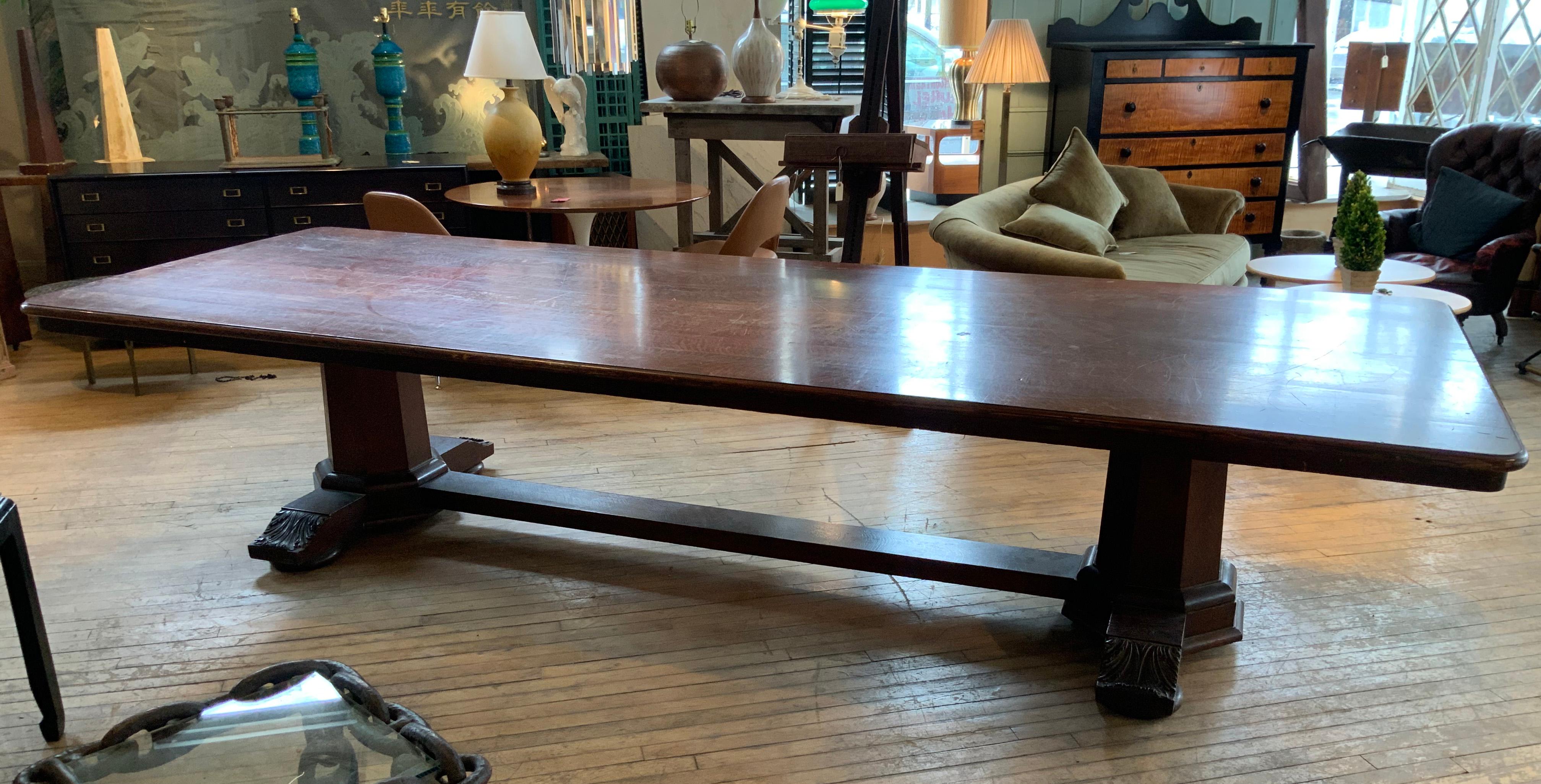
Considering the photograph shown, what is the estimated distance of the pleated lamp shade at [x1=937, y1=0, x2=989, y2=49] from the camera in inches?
224

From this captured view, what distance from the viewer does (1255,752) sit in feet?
6.49

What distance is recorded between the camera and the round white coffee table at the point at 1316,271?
174 inches

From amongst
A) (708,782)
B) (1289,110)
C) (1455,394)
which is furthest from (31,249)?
(1289,110)

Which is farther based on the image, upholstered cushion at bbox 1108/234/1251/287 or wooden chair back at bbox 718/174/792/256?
upholstered cushion at bbox 1108/234/1251/287

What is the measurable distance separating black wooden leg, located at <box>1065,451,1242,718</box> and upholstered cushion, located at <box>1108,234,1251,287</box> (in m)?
1.97

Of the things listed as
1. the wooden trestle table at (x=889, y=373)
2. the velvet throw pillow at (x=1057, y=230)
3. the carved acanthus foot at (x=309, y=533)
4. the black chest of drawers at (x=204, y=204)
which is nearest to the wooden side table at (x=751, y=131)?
the velvet throw pillow at (x=1057, y=230)

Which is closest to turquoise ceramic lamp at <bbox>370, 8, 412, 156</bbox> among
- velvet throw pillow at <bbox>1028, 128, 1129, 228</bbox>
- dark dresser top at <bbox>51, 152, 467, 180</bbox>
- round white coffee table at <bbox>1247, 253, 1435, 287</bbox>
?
dark dresser top at <bbox>51, 152, 467, 180</bbox>

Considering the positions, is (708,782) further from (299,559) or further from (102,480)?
(102,480)

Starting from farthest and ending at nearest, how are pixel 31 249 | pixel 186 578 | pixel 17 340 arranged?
pixel 31 249 < pixel 17 340 < pixel 186 578

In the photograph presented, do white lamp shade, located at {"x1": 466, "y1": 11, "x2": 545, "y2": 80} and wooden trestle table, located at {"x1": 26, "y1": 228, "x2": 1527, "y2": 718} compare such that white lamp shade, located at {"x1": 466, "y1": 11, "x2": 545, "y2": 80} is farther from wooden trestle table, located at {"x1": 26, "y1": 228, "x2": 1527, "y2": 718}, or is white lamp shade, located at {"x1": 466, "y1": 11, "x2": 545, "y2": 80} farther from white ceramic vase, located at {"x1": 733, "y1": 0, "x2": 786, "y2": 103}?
wooden trestle table, located at {"x1": 26, "y1": 228, "x2": 1527, "y2": 718}

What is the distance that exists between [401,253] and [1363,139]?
520cm

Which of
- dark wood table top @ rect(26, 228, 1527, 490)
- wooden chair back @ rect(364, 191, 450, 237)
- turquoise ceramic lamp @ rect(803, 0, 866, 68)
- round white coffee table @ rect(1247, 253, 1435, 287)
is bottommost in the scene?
round white coffee table @ rect(1247, 253, 1435, 287)

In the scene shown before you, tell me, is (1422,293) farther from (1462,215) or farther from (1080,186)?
(1080,186)

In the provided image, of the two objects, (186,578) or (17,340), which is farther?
(17,340)
